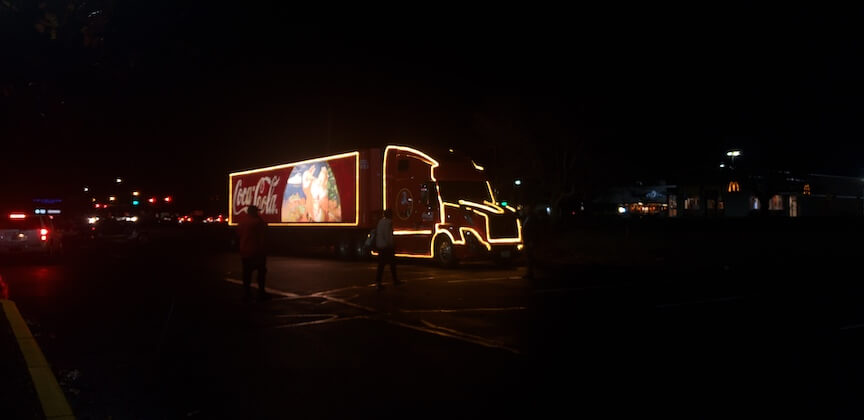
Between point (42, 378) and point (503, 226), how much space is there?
14.7 meters

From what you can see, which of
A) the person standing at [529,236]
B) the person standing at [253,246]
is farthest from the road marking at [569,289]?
the person standing at [253,246]

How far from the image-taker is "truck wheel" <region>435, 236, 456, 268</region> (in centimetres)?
2069

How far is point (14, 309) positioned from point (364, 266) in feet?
33.9

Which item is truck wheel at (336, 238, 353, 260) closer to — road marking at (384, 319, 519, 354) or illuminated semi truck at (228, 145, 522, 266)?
illuminated semi truck at (228, 145, 522, 266)

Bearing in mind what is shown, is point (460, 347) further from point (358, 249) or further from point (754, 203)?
point (754, 203)

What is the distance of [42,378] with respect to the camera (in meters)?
7.46

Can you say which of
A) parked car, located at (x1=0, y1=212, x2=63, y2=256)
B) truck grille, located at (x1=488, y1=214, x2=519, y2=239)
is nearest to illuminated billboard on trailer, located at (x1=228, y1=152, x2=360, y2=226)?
truck grille, located at (x1=488, y1=214, x2=519, y2=239)

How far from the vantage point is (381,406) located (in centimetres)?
645

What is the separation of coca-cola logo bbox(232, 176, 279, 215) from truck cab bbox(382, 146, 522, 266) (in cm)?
779

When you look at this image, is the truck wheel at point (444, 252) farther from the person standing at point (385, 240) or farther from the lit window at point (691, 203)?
the lit window at point (691, 203)

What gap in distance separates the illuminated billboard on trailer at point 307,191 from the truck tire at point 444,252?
11.3 ft

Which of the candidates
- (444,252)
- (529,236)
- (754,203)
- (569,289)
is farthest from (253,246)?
(754,203)

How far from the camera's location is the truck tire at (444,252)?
2069cm

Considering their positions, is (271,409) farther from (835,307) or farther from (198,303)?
(835,307)
